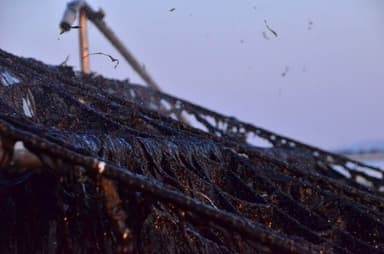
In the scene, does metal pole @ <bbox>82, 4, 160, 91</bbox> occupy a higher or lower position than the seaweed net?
higher

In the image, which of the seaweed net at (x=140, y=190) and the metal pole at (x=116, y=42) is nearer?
the seaweed net at (x=140, y=190)

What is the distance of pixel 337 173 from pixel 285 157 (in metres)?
1.62

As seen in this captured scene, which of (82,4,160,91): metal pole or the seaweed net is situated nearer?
the seaweed net

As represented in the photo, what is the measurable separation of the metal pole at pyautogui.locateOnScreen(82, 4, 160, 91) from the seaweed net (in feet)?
21.5

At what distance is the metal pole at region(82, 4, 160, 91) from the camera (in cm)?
1216

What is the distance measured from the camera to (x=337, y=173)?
8.41m

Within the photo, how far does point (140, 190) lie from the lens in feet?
7.33

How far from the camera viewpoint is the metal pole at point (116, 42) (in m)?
12.2

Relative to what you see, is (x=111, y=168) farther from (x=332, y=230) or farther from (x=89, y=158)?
(x=332, y=230)

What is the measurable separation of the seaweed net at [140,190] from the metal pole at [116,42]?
655 centimetres

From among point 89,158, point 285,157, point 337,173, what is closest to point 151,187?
point 89,158

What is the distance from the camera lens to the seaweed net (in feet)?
7.22

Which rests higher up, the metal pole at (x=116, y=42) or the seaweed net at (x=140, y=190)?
the metal pole at (x=116, y=42)

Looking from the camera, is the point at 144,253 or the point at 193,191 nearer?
the point at 144,253
